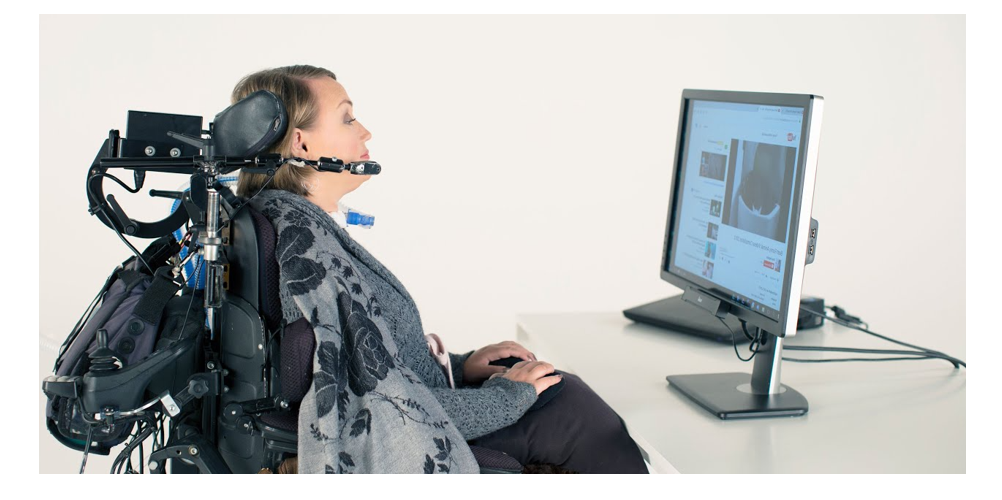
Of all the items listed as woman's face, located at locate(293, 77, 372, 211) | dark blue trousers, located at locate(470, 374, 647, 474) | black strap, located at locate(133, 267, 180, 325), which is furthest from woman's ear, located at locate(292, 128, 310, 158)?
dark blue trousers, located at locate(470, 374, 647, 474)

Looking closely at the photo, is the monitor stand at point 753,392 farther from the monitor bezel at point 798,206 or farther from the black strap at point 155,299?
the black strap at point 155,299

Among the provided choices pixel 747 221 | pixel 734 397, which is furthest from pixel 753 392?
pixel 747 221

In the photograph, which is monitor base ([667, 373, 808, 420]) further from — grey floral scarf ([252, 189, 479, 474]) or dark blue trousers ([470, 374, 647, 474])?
grey floral scarf ([252, 189, 479, 474])

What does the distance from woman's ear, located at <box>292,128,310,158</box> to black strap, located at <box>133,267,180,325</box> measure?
379mm

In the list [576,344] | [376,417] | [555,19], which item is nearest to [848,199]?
[555,19]

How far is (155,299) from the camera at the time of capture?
1633 millimetres

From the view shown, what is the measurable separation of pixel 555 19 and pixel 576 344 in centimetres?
220

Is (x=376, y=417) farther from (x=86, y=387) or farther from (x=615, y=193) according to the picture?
(x=615, y=193)

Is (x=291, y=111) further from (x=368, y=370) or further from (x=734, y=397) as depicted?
(x=734, y=397)

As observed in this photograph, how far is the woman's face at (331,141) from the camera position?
188 centimetres

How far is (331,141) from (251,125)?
0.91ft

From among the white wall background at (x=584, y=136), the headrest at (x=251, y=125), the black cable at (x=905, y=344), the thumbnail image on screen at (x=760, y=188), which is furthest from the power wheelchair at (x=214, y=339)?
the white wall background at (x=584, y=136)

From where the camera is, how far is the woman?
1584mm

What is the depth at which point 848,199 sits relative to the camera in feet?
13.7
